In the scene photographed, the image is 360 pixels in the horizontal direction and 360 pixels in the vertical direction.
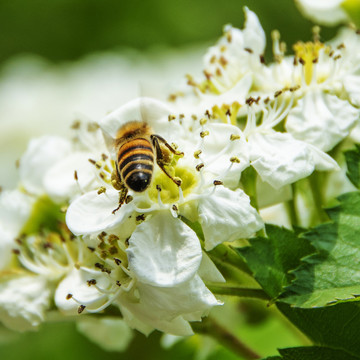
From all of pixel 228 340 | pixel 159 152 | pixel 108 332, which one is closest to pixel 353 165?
pixel 159 152

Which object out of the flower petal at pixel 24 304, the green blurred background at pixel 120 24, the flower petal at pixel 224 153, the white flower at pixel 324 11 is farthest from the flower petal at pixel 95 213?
the green blurred background at pixel 120 24

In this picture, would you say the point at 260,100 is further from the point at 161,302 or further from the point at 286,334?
the point at 286,334

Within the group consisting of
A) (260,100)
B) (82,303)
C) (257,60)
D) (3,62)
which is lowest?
(82,303)

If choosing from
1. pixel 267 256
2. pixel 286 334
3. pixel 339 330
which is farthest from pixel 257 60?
pixel 286 334

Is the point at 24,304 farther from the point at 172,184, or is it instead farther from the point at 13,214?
the point at 172,184

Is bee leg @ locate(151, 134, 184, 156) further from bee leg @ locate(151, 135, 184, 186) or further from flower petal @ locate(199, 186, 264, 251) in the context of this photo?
flower petal @ locate(199, 186, 264, 251)

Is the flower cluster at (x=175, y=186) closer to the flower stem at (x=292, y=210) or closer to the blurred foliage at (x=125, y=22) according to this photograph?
the flower stem at (x=292, y=210)

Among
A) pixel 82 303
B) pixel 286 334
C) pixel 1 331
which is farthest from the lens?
pixel 286 334
